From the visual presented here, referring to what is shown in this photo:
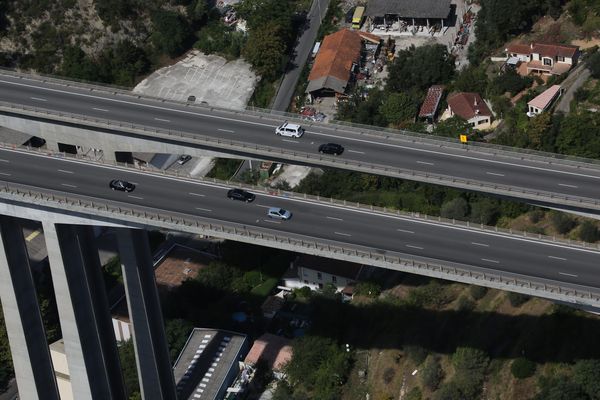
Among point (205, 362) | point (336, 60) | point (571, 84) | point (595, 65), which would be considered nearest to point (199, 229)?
point (205, 362)

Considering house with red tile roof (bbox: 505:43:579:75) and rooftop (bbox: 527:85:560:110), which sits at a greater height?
house with red tile roof (bbox: 505:43:579:75)

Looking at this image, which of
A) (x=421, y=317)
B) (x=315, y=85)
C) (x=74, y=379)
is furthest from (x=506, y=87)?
(x=74, y=379)

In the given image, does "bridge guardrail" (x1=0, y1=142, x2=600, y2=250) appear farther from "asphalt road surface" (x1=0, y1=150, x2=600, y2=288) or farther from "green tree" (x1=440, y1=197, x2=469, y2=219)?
"green tree" (x1=440, y1=197, x2=469, y2=219)

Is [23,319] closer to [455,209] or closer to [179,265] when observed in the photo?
[179,265]

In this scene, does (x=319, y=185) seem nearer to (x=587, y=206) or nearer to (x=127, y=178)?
(x=127, y=178)

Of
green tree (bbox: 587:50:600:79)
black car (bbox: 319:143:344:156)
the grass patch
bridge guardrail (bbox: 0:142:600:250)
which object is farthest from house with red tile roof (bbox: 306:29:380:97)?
bridge guardrail (bbox: 0:142:600:250)
